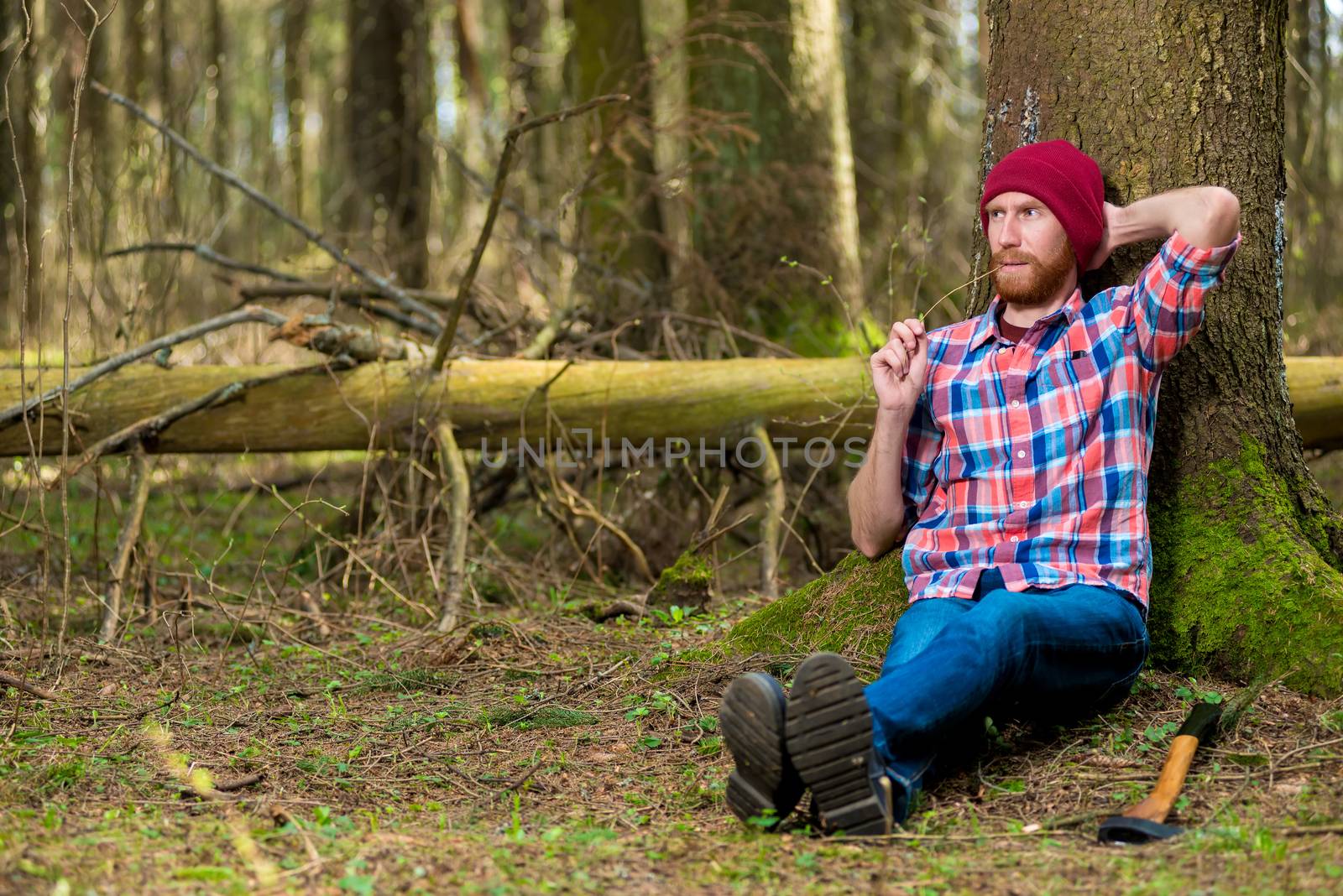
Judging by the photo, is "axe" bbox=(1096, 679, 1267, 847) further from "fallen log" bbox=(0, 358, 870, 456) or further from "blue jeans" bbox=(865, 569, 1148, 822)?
"fallen log" bbox=(0, 358, 870, 456)

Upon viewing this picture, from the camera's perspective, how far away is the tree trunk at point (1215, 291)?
3.24 meters

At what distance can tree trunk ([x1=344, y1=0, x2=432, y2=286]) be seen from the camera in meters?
10.3

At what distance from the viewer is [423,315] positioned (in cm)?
601

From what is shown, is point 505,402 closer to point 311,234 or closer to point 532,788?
point 311,234

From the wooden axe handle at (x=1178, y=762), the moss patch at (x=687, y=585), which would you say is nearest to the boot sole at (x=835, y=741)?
the wooden axe handle at (x=1178, y=762)

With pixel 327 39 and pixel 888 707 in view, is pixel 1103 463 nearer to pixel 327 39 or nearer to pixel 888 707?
pixel 888 707

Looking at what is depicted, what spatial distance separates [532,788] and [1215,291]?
2.31 metres

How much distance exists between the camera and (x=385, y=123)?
1059 cm

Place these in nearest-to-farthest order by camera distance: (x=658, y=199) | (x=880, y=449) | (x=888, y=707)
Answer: (x=888, y=707) → (x=880, y=449) → (x=658, y=199)

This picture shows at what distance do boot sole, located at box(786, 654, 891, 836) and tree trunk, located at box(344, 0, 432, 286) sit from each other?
8202mm

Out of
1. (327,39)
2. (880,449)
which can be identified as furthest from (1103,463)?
(327,39)

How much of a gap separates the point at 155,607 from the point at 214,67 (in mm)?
4505

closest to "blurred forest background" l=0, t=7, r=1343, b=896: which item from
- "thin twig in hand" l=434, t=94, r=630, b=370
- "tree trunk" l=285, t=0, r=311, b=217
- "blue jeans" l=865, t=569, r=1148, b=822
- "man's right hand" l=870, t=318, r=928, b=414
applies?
"blue jeans" l=865, t=569, r=1148, b=822

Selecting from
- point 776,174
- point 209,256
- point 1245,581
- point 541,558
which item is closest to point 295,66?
point 209,256
